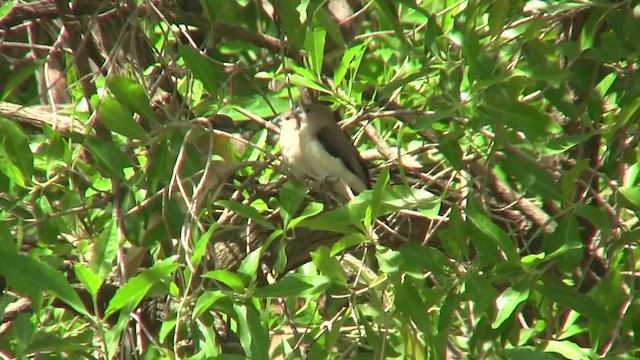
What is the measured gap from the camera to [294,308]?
377 cm

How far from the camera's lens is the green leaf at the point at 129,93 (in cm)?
283

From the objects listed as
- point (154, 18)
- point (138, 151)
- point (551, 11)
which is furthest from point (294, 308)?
point (551, 11)

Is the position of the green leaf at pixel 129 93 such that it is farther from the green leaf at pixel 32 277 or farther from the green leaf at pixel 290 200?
the green leaf at pixel 32 277

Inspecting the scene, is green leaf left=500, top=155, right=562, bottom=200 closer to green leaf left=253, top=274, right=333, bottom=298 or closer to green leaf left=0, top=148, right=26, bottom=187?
green leaf left=253, top=274, right=333, bottom=298

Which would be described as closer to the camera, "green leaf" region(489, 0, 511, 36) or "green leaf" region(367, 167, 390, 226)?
"green leaf" region(367, 167, 390, 226)

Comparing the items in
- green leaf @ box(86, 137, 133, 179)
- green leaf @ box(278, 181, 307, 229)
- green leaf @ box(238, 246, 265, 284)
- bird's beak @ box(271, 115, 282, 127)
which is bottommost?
bird's beak @ box(271, 115, 282, 127)

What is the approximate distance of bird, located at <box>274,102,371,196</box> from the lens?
13.9ft

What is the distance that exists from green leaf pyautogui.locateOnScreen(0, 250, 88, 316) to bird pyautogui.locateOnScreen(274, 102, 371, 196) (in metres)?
1.68

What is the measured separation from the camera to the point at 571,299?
2.67 m

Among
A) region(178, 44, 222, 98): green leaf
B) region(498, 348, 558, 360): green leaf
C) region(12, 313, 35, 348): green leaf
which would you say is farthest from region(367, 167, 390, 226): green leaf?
region(12, 313, 35, 348): green leaf

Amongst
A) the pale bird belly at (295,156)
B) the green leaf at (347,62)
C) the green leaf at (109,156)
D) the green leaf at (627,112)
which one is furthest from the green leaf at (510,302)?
the pale bird belly at (295,156)

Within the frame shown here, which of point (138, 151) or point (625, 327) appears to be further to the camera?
point (138, 151)

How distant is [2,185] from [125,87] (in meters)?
0.48

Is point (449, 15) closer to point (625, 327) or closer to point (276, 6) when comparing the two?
point (276, 6)
